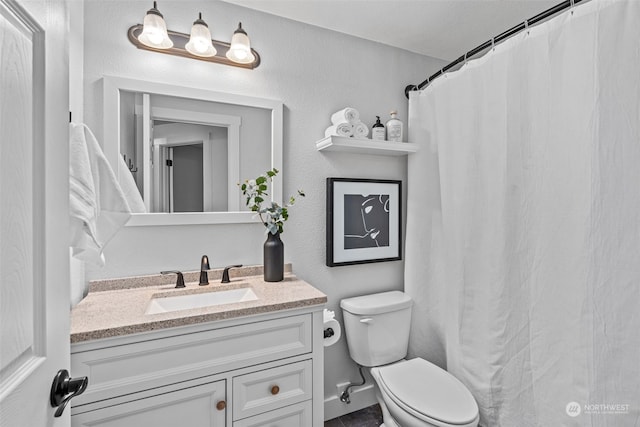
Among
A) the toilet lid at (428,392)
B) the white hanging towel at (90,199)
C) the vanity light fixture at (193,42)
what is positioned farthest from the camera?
the vanity light fixture at (193,42)

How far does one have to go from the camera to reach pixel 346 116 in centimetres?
174

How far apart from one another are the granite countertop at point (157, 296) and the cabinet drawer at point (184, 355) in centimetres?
6

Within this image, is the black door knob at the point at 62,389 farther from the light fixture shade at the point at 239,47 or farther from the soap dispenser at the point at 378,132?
the soap dispenser at the point at 378,132

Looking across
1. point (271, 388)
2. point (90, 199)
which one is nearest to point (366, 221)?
point (271, 388)

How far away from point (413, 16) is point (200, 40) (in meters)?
1.18

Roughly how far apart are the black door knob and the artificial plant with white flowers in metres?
1.00

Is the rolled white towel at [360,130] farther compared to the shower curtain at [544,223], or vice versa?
the rolled white towel at [360,130]

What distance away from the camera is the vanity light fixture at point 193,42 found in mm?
1374

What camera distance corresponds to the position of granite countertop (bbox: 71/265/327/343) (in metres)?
1.01

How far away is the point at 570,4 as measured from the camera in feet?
3.82

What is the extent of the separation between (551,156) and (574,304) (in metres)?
0.59

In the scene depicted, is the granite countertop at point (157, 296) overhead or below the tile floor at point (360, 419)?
overhead

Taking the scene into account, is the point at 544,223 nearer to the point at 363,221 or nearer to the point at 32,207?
the point at 363,221

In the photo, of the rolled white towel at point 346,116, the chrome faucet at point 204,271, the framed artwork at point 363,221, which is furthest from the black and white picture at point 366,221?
the chrome faucet at point 204,271
